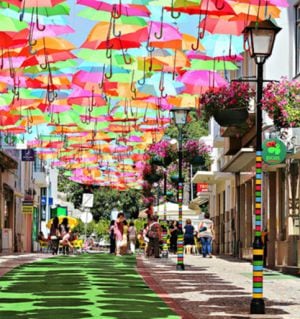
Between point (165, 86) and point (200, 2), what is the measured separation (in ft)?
30.3

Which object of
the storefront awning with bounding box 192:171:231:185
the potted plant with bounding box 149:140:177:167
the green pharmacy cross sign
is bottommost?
the green pharmacy cross sign

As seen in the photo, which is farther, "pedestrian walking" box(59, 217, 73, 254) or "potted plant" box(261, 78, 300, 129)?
"pedestrian walking" box(59, 217, 73, 254)

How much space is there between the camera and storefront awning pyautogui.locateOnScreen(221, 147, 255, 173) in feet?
107

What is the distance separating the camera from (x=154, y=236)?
3859cm

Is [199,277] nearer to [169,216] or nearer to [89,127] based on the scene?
[89,127]

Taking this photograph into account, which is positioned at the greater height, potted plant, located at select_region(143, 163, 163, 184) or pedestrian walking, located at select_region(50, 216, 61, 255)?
potted plant, located at select_region(143, 163, 163, 184)

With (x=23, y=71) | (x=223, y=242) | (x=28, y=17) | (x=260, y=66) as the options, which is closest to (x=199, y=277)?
(x=23, y=71)

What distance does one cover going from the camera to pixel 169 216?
57.1 meters

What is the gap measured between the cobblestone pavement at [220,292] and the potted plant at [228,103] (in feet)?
13.4

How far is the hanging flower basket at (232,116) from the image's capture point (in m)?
26.3

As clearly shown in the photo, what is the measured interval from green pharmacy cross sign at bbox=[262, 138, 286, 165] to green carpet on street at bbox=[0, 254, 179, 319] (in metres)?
4.39

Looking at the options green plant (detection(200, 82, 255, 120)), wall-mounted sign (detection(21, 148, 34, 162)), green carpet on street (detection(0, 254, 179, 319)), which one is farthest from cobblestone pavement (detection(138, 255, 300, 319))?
wall-mounted sign (detection(21, 148, 34, 162))

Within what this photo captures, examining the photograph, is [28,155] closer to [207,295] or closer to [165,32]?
[165,32]

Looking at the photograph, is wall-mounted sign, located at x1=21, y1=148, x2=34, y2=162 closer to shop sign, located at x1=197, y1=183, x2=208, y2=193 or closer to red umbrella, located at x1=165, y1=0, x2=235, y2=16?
shop sign, located at x1=197, y1=183, x2=208, y2=193
